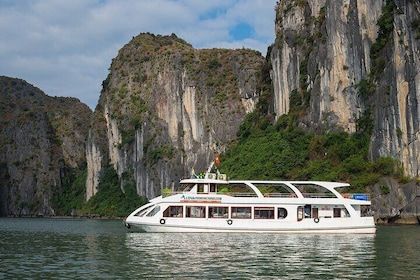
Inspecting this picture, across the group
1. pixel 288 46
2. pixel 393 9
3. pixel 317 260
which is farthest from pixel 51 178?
pixel 317 260

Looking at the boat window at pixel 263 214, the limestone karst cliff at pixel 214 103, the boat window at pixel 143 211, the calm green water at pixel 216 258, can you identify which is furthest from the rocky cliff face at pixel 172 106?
the calm green water at pixel 216 258

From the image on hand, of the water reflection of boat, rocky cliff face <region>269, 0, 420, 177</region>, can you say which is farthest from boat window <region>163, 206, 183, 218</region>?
rocky cliff face <region>269, 0, 420, 177</region>

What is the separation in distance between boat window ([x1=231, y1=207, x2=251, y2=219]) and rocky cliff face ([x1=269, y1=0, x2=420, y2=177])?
2596 centimetres

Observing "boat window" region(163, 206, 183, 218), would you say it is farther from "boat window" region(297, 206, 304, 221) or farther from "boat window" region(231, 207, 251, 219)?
"boat window" region(297, 206, 304, 221)

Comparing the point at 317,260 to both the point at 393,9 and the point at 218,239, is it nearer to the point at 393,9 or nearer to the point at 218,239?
Result: the point at 218,239

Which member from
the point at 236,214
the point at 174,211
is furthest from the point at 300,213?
the point at 174,211

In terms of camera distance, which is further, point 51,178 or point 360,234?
point 51,178

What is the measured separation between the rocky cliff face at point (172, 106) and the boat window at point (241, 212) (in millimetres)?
64983

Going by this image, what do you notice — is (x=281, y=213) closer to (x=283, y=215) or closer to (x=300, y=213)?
(x=283, y=215)

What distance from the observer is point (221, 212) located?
3972 centimetres

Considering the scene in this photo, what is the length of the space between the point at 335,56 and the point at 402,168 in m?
20.3

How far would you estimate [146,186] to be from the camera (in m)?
112

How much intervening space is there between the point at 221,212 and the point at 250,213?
1873mm

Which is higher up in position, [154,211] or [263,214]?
[154,211]
